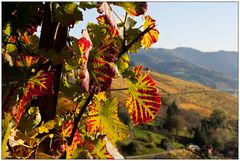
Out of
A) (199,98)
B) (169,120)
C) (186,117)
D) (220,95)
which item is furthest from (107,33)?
(220,95)

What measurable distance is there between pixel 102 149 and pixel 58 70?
0.22 meters

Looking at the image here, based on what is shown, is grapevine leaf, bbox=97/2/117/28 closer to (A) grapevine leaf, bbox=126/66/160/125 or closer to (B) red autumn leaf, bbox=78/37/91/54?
(B) red autumn leaf, bbox=78/37/91/54

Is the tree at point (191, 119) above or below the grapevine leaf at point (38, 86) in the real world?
below

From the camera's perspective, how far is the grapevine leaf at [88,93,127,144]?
37.3 inches

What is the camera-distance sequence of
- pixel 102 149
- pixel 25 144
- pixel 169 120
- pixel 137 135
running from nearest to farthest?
pixel 25 144 < pixel 102 149 < pixel 137 135 < pixel 169 120

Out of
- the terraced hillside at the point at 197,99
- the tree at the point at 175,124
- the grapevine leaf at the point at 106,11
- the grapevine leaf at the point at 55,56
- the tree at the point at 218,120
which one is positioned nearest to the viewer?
the grapevine leaf at the point at 106,11

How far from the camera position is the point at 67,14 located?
2.67 feet

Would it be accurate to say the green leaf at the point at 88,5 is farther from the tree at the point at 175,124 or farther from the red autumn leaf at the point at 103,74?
the tree at the point at 175,124

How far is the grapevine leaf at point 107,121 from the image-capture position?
37.3 inches

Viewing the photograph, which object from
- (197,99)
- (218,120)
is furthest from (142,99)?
(197,99)

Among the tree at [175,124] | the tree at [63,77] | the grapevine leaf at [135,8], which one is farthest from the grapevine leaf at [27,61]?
the tree at [175,124]

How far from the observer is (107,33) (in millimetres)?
934

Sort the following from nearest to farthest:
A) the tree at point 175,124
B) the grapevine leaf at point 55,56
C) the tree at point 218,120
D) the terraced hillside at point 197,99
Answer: the grapevine leaf at point 55,56 → the tree at point 175,124 → the tree at point 218,120 → the terraced hillside at point 197,99

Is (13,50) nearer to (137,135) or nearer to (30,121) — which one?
(30,121)
